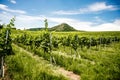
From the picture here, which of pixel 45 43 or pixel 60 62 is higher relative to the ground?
pixel 45 43

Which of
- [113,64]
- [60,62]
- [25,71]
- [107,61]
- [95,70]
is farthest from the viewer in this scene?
[60,62]

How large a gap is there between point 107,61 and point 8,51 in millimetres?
7844

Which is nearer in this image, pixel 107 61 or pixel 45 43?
pixel 107 61

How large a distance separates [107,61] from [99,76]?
1083mm

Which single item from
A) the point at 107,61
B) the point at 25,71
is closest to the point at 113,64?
the point at 107,61

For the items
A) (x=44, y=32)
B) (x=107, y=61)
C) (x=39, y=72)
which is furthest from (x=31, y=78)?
(x=44, y=32)

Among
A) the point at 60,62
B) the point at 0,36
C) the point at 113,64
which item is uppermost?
the point at 0,36

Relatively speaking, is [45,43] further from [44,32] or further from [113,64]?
[113,64]

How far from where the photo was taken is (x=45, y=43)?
17141mm

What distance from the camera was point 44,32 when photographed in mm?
17672

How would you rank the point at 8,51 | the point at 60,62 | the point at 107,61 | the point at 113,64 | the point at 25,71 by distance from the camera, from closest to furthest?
the point at 113,64 < the point at 107,61 < the point at 25,71 < the point at 8,51 < the point at 60,62

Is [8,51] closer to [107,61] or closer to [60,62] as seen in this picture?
[60,62]

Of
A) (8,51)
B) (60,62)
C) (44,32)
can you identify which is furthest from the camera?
(44,32)

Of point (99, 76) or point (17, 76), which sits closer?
point (99, 76)
